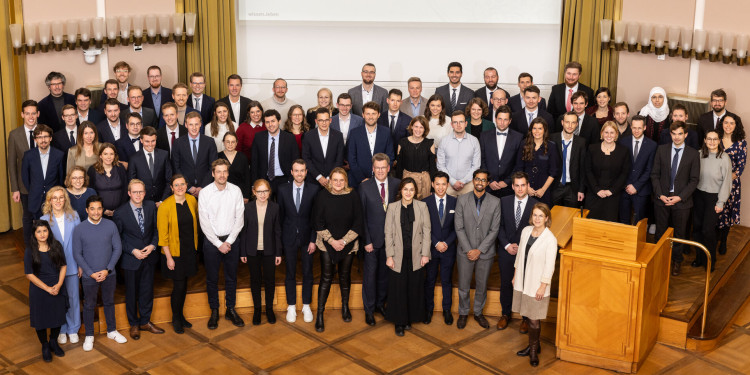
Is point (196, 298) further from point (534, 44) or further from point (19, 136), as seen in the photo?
point (534, 44)

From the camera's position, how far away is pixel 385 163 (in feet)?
22.2

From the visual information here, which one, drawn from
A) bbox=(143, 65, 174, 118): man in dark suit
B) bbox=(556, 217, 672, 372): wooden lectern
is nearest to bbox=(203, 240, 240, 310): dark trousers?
bbox=(143, 65, 174, 118): man in dark suit

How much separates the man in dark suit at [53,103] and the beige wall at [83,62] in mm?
642

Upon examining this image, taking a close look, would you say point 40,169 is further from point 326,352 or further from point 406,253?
point 406,253

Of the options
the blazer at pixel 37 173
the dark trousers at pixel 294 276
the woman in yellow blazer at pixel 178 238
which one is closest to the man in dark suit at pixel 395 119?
the dark trousers at pixel 294 276

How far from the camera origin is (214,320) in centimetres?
688

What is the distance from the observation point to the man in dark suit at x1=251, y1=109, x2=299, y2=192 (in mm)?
7367

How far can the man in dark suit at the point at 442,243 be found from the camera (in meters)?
6.77

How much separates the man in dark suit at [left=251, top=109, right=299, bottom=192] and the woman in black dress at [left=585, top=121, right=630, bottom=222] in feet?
8.43

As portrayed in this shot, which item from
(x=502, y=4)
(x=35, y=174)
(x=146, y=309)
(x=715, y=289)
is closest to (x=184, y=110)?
(x=35, y=174)

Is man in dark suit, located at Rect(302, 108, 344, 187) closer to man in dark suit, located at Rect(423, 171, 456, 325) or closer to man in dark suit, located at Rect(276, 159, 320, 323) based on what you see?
man in dark suit, located at Rect(276, 159, 320, 323)

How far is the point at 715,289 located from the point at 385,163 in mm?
3012

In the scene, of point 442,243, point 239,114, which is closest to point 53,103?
point 239,114

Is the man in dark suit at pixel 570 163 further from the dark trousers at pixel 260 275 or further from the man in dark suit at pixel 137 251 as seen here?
the man in dark suit at pixel 137 251
